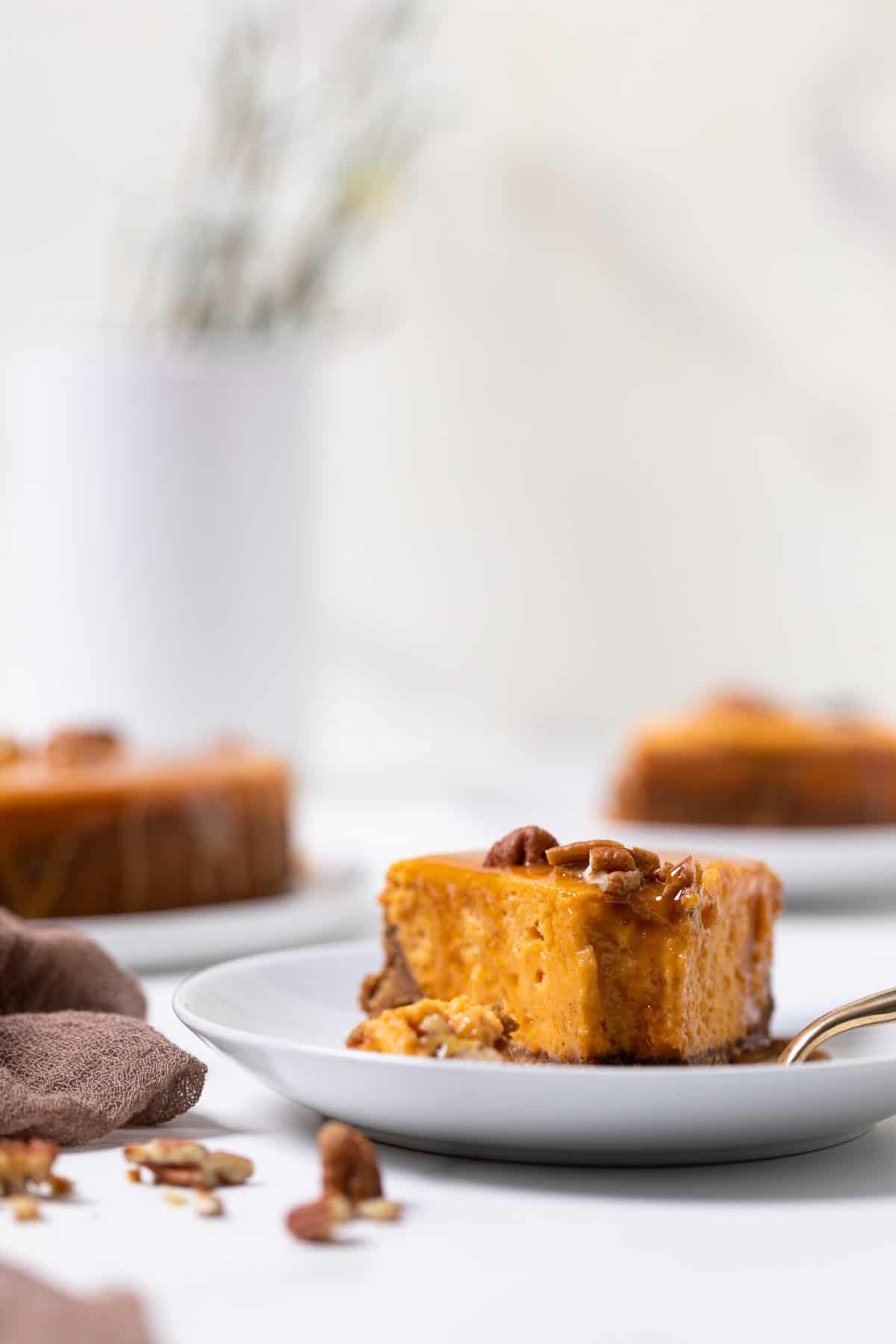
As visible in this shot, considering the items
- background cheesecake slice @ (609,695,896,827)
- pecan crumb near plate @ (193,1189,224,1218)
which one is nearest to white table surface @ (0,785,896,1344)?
pecan crumb near plate @ (193,1189,224,1218)

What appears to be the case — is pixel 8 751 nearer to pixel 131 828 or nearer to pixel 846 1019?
pixel 131 828

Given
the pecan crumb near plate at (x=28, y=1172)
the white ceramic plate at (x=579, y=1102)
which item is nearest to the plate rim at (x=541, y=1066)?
the white ceramic plate at (x=579, y=1102)

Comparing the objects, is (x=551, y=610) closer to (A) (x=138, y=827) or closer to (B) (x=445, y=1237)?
(A) (x=138, y=827)

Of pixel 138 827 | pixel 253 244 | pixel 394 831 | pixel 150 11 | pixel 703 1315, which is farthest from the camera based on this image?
pixel 150 11

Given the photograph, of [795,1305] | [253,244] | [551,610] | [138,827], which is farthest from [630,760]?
[795,1305]

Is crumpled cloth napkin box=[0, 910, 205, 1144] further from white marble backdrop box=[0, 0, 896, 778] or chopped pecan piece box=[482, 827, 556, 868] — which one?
white marble backdrop box=[0, 0, 896, 778]

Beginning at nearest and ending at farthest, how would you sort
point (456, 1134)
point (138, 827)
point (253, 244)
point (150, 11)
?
point (456, 1134)
point (138, 827)
point (253, 244)
point (150, 11)

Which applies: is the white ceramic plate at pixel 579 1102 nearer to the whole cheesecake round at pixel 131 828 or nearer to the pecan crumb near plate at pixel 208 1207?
the pecan crumb near plate at pixel 208 1207
